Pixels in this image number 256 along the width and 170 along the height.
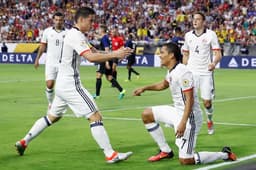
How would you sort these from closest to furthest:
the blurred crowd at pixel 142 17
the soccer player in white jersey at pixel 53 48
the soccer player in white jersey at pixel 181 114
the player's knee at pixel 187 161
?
the soccer player in white jersey at pixel 181 114 < the player's knee at pixel 187 161 < the soccer player in white jersey at pixel 53 48 < the blurred crowd at pixel 142 17

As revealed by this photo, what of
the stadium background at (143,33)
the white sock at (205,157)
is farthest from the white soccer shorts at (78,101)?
the stadium background at (143,33)

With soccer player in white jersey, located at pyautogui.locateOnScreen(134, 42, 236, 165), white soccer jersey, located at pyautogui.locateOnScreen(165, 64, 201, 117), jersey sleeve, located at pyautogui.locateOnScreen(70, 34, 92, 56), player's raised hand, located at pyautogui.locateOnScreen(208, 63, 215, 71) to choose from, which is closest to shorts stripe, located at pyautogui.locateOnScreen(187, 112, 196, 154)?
soccer player in white jersey, located at pyautogui.locateOnScreen(134, 42, 236, 165)

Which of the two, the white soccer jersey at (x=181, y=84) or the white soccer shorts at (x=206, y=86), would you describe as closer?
the white soccer jersey at (x=181, y=84)

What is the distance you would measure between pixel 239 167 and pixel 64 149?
3253 millimetres

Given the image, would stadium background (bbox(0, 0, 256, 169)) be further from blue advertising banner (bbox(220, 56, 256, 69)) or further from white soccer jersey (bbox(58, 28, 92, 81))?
white soccer jersey (bbox(58, 28, 92, 81))

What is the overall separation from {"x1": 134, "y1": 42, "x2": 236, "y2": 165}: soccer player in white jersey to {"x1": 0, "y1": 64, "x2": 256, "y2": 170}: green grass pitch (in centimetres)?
21

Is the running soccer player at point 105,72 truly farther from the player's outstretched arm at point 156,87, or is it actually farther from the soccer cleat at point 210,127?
the player's outstretched arm at point 156,87

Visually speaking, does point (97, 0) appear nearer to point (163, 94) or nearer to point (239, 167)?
point (163, 94)

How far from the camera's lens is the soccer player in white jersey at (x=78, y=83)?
10.1m

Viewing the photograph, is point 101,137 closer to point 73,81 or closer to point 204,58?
point 73,81

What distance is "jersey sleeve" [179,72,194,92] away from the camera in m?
9.66

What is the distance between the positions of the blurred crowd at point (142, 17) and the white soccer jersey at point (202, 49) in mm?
28807

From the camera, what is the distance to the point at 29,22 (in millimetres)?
51656

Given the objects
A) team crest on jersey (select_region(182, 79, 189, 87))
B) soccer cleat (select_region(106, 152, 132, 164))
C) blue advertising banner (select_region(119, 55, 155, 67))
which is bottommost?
blue advertising banner (select_region(119, 55, 155, 67))
